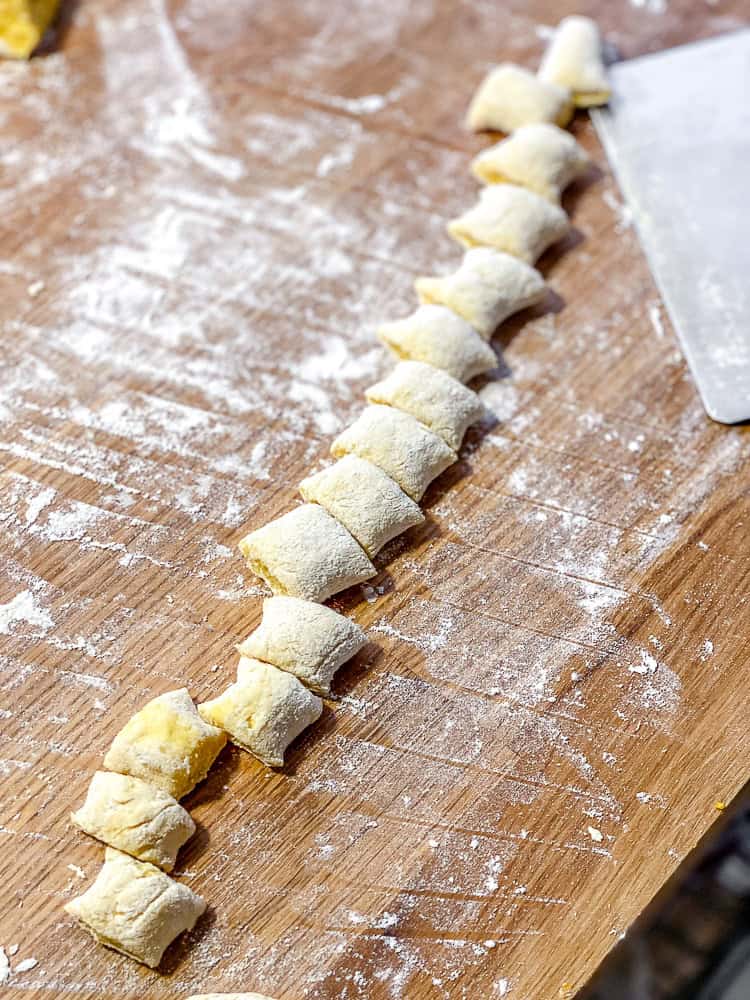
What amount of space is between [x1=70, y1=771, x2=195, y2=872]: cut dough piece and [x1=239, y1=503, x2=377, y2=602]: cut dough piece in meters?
0.39

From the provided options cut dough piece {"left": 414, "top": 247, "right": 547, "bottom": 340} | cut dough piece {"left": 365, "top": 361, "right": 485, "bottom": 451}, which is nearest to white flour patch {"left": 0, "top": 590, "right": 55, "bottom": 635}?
cut dough piece {"left": 365, "top": 361, "right": 485, "bottom": 451}

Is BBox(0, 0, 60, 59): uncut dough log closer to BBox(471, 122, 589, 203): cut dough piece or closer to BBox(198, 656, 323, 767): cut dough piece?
BBox(471, 122, 589, 203): cut dough piece

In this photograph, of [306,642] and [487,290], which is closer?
[306,642]

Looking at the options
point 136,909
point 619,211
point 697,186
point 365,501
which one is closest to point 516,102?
point 619,211

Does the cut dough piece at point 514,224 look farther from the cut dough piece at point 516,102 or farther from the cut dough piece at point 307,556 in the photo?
the cut dough piece at point 307,556

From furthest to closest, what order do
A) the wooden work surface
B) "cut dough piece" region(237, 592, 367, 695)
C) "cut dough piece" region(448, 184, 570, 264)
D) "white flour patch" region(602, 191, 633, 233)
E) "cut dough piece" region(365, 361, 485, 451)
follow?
"white flour patch" region(602, 191, 633, 233) < "cut dough piece" region(448, 184, 570, 264) < "cut dough piece" region(365, 361, 485, 451) < "cut dough piece" region(237, 592, 367, 695) < the wooden work surface

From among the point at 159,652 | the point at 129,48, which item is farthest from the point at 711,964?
the point at 129,48

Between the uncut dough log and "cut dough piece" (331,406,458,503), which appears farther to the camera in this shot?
the uncut dough log

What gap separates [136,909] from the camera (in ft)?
4.60

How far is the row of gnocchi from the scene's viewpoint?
146cm

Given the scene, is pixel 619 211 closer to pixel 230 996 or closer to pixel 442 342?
pixel 442 342

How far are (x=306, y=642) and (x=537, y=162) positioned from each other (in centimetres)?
122

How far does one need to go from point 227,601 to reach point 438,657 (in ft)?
1.20

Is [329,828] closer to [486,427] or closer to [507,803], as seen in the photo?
[507,803]
